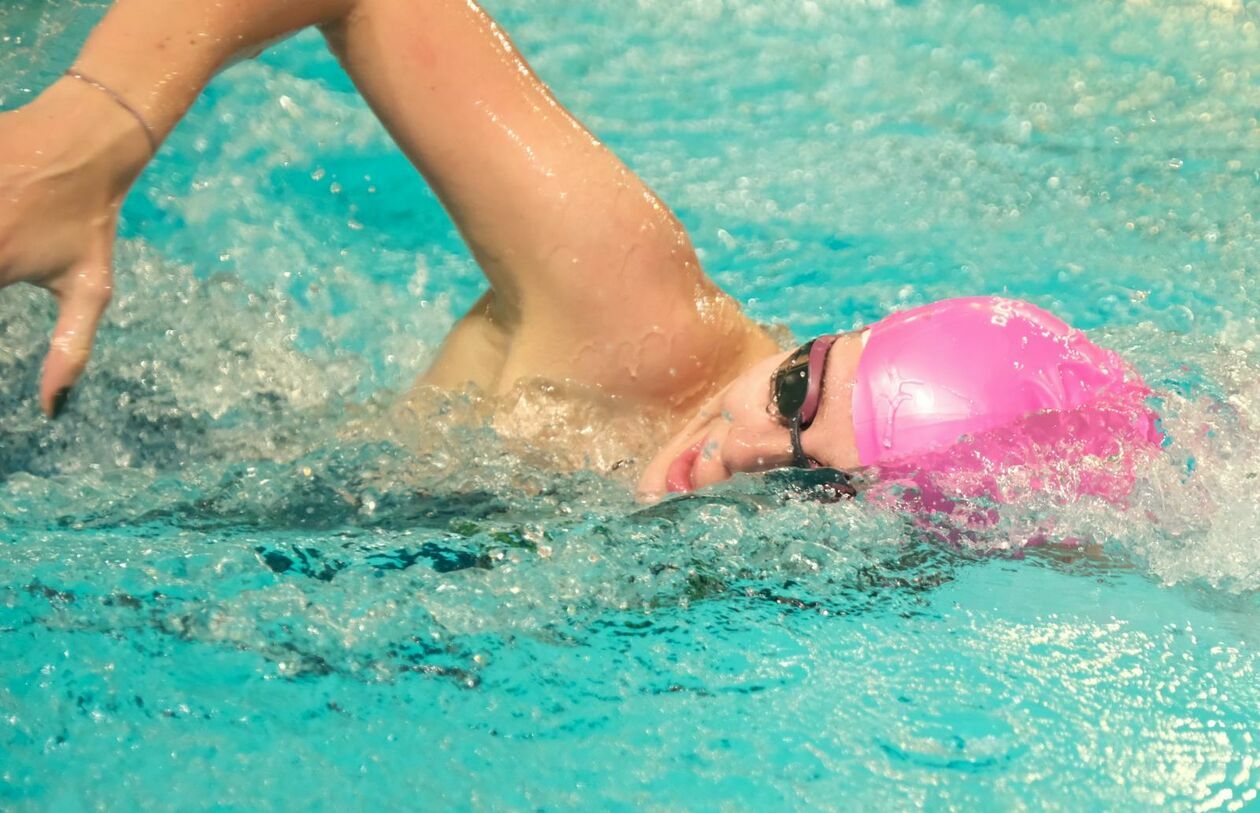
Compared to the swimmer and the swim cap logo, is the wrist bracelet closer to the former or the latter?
the swimmer

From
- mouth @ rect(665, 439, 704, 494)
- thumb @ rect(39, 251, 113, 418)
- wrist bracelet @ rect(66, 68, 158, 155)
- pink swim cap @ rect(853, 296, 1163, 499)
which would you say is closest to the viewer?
thumb @ rect(39, 251, 113, 418)

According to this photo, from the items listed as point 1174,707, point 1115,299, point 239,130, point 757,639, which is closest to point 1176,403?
point 1174,707

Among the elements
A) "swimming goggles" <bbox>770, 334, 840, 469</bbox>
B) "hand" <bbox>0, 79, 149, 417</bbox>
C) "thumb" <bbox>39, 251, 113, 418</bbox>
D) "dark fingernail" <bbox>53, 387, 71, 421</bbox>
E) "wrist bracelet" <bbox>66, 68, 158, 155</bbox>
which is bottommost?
"swimming goggles" <bbox>770, 334, 840, 469</bbox>

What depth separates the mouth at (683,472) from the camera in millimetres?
1970

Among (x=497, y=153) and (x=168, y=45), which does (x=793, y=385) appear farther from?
(x=168, y=45)

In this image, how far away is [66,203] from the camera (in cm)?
149

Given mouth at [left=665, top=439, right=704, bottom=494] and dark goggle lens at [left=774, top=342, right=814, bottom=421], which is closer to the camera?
dark goggle lens at [left=774, top=342, right=814, bottom=421]

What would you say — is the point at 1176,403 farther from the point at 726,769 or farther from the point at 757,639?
the point at 726,769

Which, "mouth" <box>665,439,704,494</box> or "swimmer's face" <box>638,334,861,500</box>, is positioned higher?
"swimmer's face" <box>638,334,861,500</box>

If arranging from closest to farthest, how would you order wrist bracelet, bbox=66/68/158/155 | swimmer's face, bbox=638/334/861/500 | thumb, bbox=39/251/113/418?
1. thumb, bbox=39/251/113/418
2. wrist bracelet, bbox=66/68/158/155
3. swimmer's face, bbox=638/334/861/500

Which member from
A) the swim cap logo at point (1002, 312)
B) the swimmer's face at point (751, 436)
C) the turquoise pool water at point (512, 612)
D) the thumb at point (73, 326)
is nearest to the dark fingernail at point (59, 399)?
the thumb at point (73, 326)

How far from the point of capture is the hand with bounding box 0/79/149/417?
145cm

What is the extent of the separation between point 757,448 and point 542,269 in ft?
1.49

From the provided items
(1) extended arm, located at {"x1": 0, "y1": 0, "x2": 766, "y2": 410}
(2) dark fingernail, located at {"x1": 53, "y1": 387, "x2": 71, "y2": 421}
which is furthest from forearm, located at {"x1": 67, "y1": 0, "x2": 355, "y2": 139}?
(2) dark fingernail, located at {"x1": 53, "y1": 387, "x2": 71, "y2": 421}
